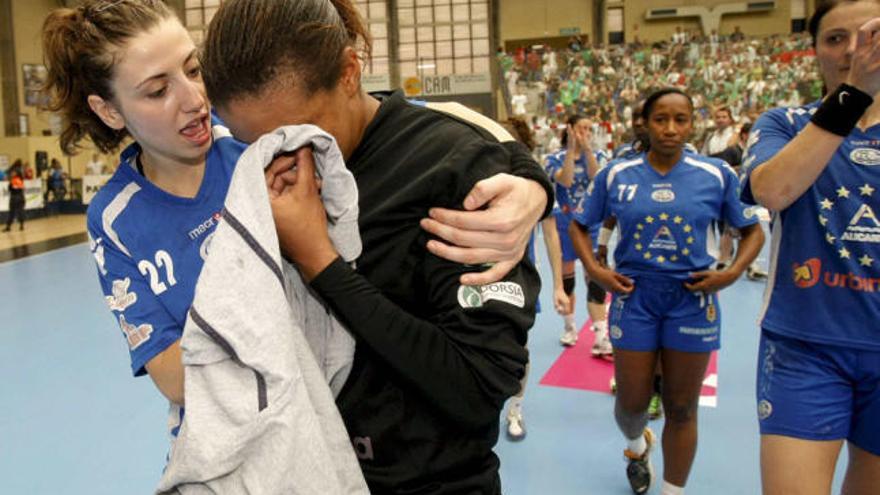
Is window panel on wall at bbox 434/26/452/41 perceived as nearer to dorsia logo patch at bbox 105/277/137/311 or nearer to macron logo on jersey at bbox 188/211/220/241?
macron logo on jersey at bbox 188/211/220/241

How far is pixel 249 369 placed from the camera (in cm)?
93

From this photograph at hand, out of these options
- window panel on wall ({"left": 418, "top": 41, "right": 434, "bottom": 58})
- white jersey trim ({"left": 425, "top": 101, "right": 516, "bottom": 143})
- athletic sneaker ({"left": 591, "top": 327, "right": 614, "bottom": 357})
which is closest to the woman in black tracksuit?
window panel on wall ({"left": 418, "top": 41, "right": 434, "bottom": 58})

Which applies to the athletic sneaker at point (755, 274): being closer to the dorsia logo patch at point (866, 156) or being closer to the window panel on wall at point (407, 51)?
the dorsia logo patch at point (866, 156)

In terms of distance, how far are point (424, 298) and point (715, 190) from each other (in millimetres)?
2526

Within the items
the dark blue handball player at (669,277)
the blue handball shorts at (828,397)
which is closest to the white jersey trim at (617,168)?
the dark blue handball player at (669,277)

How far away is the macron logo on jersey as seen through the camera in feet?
4.95

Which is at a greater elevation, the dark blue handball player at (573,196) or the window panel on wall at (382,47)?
the window panel on wall at (382,47)

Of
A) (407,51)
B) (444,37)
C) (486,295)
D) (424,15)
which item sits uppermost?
(424,15)

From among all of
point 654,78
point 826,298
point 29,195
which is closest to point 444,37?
point 654,78

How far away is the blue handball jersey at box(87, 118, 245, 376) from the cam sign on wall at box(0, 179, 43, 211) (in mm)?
17353

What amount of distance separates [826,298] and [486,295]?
1.41 m

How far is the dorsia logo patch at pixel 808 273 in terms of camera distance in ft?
6.59

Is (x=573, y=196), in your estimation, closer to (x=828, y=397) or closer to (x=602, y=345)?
(x=602, y=345)

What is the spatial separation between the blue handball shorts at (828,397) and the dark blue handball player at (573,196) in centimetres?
332
